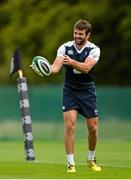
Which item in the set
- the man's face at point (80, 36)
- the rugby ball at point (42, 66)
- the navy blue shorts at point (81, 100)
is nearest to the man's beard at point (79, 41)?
the man's face at point (80, 36)

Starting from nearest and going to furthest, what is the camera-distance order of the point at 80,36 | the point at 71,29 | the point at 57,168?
the point at 80,36, the point at 57,168, the point at 71,29

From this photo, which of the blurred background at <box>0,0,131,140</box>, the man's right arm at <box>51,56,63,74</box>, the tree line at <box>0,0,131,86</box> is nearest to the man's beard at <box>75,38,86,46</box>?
the man's right arm at <box>51,56,63,74</box>

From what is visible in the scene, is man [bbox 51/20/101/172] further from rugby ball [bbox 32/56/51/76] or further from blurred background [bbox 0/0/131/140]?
blurred background [bbox 0/0/131/140]

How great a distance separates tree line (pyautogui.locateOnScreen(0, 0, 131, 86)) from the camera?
4369 cm

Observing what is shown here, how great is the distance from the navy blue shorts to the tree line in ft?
91.8

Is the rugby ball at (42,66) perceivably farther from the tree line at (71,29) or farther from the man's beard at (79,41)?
the tree line at (71,29)

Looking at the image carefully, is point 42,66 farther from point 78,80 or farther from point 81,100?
Answer: point 81,100

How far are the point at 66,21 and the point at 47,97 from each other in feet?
44.7

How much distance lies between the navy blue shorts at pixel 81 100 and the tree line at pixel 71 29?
28.0 meters

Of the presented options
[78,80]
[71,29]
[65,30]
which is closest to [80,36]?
[78,80]

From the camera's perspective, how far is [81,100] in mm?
14039

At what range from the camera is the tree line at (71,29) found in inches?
1720

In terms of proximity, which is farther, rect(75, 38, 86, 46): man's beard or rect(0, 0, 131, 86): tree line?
rect(0, 0, 131, 86): tree line

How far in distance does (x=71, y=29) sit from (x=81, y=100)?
1149 inches
